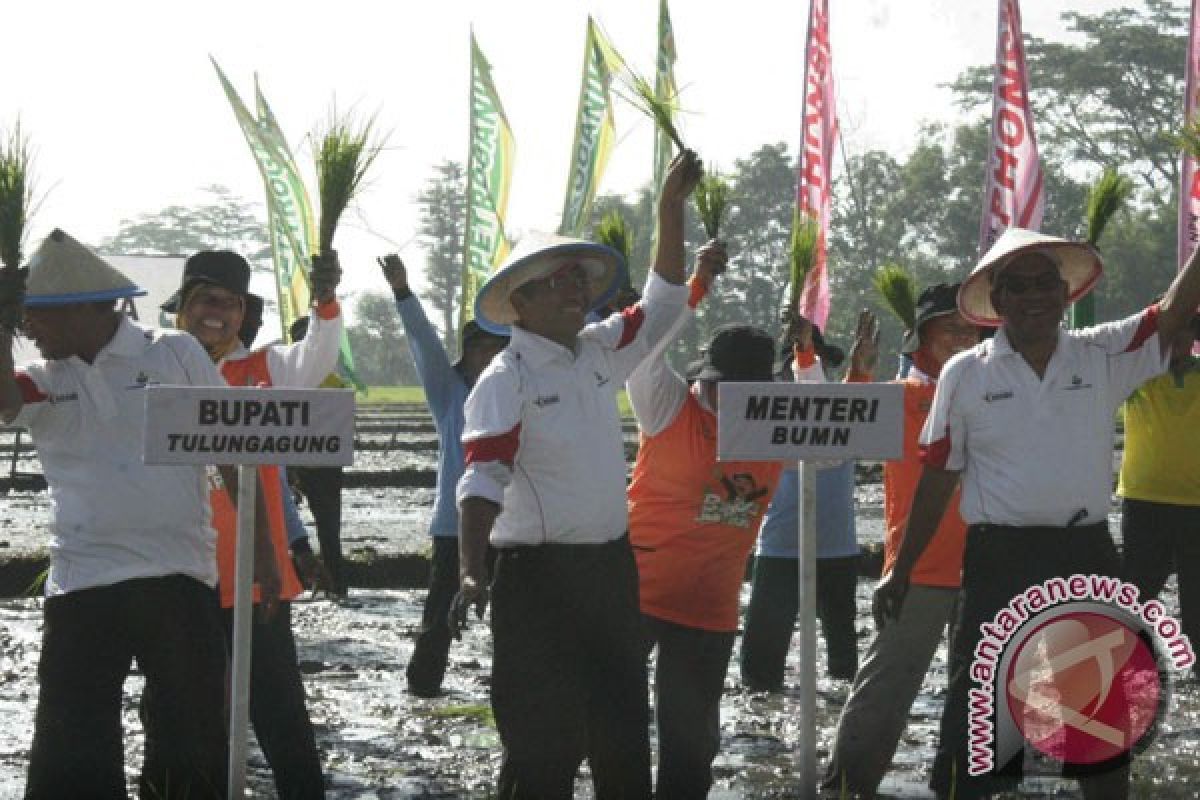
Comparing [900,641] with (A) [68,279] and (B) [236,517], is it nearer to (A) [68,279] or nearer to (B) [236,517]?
(B) [236,517]

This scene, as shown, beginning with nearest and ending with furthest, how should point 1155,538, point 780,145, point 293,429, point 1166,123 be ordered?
point 293,429 < point 1155,538 < point 1166,123 < point 780,145

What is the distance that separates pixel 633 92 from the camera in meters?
6.40

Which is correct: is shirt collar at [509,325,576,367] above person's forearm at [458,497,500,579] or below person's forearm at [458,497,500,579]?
above

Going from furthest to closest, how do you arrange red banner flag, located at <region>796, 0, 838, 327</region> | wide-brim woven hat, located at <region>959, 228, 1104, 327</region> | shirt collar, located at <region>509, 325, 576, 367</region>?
1. red banner flag, located at <region>796, 0, 838, 327</region>
2. wide-brim woven hat, located at <region>959, 228, 1104, 327</region>
3. shirt collar, located at <region>509, 325, 576, 367</region>

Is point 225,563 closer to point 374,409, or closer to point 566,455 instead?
point 566,455

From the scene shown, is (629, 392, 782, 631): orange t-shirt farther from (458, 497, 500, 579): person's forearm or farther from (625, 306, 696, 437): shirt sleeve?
(458, 497, 500, 579): person's forearm

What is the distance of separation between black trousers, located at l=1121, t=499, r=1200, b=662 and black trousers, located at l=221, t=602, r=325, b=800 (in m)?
→ 4.13

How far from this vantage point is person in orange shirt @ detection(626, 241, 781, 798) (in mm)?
6203

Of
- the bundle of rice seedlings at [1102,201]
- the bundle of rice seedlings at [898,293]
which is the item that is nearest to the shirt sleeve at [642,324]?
the bundle of rice seedlings at [1102,201]

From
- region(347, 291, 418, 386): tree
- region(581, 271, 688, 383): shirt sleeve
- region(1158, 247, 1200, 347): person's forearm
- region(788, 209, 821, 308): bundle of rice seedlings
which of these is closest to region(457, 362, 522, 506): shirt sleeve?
region(581, 271, 688, 383): shirt sleeve

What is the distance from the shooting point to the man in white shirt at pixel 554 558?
5.47 meters

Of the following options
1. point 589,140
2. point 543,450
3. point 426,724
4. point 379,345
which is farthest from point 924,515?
point 379,345

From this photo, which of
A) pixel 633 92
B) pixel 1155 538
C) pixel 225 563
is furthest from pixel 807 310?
pixel 225 563

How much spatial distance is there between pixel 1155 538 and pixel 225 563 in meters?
4.48
